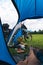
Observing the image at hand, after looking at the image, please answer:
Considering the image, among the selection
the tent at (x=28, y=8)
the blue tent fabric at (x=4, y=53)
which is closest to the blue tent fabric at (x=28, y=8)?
the tent at (x=28, y=8)

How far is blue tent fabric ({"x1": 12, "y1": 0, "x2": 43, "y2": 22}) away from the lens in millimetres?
2932

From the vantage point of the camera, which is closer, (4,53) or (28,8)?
(4,53)

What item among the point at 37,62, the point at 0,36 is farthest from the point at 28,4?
the point at 37,62

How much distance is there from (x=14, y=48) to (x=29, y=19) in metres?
0.66

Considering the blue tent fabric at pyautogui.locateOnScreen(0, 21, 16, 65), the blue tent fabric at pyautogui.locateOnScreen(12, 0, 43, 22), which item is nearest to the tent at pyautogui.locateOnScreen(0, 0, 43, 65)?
the blue tent fabric at pyautogui.locateOnScreen(12, 0, 43, 22)

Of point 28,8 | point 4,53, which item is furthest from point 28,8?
point 4,53

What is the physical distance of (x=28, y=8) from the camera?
2.95 metres

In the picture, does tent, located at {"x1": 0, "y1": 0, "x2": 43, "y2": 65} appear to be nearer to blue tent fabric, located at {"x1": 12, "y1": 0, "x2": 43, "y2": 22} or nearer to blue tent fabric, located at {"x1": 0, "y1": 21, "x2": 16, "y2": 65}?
blue tent fabric, located at {"x1": 12, "y1": 0, "x2": 43, "y2": 22}

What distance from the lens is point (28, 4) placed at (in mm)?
2938

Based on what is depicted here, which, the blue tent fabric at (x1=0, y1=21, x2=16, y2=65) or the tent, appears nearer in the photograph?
the blue tent fabric at (x1=0, y1=21, x2=16, y2=65)

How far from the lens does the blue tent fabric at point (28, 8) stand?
293 centimetres

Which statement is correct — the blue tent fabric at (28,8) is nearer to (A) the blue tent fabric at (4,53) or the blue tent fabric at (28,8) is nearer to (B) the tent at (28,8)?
(B) the tent at (28,8)

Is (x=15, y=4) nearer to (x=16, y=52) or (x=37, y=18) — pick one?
(x=37, y=18)

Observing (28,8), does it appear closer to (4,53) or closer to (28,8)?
(28,8)
